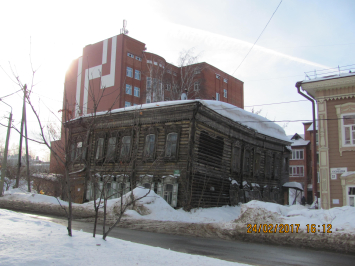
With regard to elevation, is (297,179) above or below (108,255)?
above

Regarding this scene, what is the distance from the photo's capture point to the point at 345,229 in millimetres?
9570

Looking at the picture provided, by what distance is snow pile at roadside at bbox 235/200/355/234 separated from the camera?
10000mm

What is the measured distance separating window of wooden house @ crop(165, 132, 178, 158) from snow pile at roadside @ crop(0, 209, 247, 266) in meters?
12.6

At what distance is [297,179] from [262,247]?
160 feet

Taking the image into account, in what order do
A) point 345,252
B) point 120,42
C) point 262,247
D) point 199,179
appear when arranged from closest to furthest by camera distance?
point 345,252
point 262,247
point 199,179
point 120,42

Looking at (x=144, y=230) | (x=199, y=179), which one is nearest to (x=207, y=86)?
(x=199, y=179)

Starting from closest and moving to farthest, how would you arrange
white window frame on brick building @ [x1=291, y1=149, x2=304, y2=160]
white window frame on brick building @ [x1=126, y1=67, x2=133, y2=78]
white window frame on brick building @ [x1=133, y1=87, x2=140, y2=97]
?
white window frame on brick building @ [x1=126, y1=67, x2=133, y2=78] < white window frame on brick building @ [x1=133, y1=87, x2=140, y2=97] < white window frame on brick building @ [x1=291, y1=149, x2=304, y2=160]

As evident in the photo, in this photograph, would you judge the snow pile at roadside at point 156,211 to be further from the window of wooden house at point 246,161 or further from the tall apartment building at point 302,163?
the tall apartment building at point 302,163

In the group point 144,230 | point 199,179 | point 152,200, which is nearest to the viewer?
point 144,230

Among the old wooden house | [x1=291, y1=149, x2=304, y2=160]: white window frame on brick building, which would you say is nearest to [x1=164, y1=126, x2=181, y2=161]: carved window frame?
the old wooden house

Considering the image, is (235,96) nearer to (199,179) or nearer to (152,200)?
(199,179)

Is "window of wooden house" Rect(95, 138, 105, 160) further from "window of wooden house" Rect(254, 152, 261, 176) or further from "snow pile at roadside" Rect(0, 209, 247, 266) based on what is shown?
"snow pile at roadside" Rect(0, 209, 247, 266)
